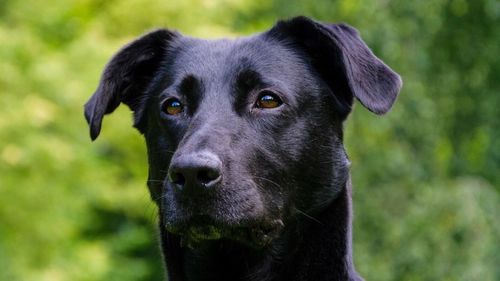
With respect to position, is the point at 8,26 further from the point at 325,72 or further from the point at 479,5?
the point at 325,72

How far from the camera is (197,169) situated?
3.61 meters

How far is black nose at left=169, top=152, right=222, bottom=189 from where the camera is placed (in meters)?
3.61

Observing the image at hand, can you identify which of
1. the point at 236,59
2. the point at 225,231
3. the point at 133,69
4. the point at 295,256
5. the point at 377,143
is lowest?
the point at 377,143

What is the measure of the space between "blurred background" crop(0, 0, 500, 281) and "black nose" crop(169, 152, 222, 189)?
7090 millimetres

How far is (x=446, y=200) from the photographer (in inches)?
415

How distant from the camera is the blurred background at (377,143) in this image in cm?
1101

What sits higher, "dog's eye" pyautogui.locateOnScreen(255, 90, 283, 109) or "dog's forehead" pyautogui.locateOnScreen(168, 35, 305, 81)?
"dog's forehead" pyautogui.locateOnScreen(168, 35, 305, 81)

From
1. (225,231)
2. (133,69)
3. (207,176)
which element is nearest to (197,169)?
(207,176)

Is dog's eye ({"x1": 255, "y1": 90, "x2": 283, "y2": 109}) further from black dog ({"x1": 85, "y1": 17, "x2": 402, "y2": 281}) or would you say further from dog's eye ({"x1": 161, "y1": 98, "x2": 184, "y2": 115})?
dog's eye ({"x1": 161, "y1": 98, "x2": 184, "y2": 115})

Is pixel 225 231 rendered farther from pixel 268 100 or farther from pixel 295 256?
pixel 268 100

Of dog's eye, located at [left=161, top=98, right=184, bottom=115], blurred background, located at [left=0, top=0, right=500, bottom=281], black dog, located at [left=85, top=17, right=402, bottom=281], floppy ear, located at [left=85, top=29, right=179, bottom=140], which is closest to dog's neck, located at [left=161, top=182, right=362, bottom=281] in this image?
black dog, located at [left=85, top=17, right=402, bottom=281]

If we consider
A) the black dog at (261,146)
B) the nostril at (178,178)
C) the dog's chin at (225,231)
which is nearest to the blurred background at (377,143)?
the black dog at (261,146)

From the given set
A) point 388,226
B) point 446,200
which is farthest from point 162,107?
point 388,226

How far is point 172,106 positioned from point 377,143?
8226 mm
